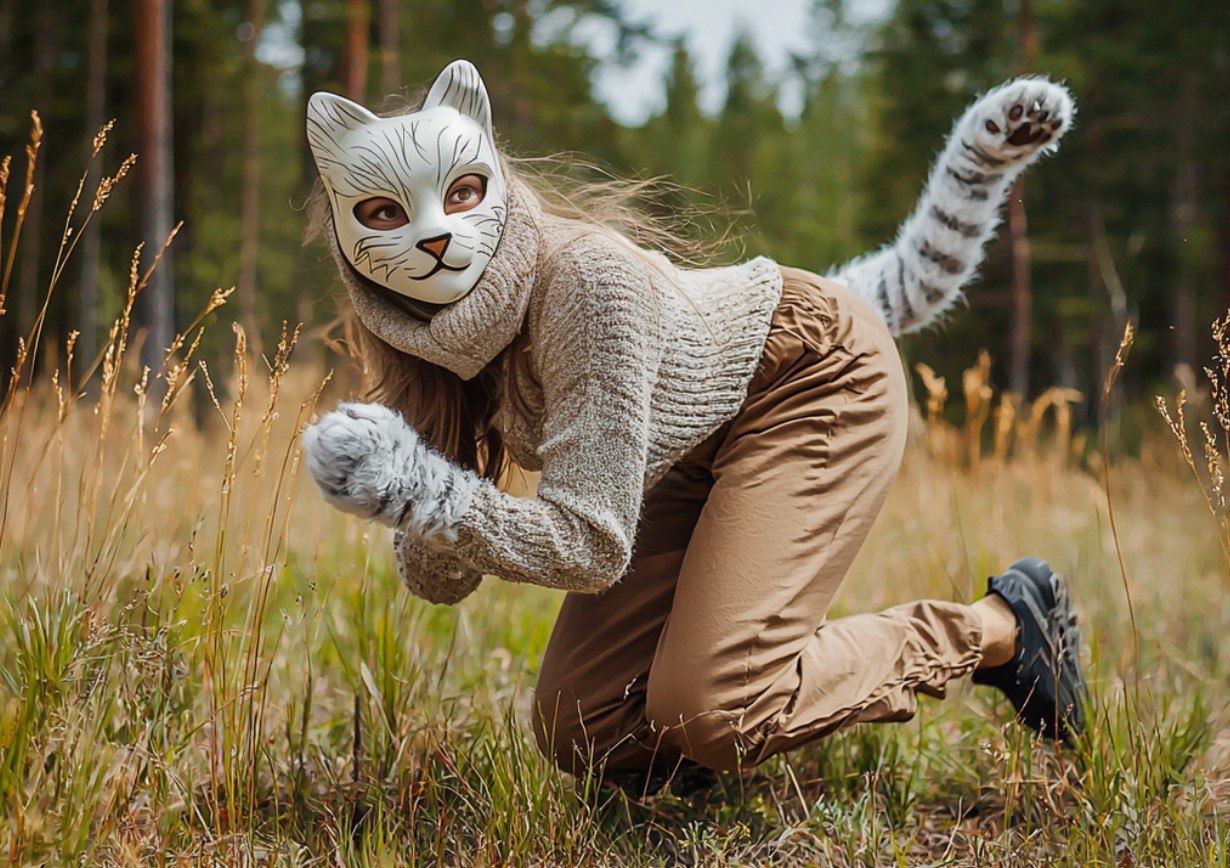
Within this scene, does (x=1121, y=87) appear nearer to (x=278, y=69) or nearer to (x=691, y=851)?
(x=278, y=69)

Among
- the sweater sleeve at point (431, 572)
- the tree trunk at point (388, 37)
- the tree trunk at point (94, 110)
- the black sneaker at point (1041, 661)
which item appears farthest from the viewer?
the tree trunk at point (94, 110)

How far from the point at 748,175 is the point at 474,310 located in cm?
1254

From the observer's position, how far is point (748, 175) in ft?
45.1

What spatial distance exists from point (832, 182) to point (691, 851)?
17345 millimetres

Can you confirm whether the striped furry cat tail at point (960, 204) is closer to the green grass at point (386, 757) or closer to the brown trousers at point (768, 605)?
the brown trousers at point (768, 605)

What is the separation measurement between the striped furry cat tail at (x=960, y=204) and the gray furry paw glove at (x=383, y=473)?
3.95ft

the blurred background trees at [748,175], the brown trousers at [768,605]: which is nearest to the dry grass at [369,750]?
the brown trousers at [768,605]

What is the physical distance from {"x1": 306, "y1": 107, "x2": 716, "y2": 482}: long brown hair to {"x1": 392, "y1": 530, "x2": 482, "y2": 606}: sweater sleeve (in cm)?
18

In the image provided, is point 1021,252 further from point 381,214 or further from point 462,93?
point 381,214

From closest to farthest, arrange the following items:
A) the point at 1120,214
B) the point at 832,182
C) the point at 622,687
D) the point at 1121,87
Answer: the point at 622,687, the point at 1121,87, the point at 1120,214, the point at 832,182

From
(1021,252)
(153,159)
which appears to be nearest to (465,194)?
(153,159)

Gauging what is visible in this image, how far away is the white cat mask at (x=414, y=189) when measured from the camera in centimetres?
171

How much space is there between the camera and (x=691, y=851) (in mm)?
Result: 1878

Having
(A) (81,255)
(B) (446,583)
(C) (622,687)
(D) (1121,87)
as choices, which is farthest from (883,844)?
(A) (81,255)
